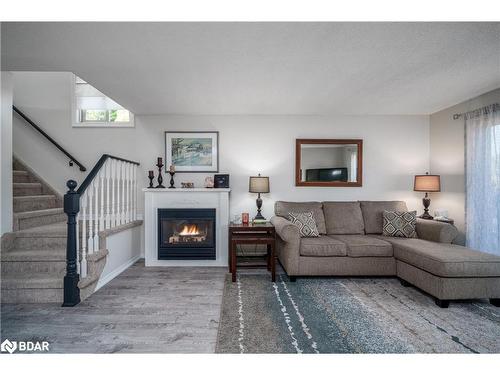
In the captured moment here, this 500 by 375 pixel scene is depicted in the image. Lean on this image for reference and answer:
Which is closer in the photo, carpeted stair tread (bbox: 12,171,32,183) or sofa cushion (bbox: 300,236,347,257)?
sofa cushion (bbox: 300,236,347,257)

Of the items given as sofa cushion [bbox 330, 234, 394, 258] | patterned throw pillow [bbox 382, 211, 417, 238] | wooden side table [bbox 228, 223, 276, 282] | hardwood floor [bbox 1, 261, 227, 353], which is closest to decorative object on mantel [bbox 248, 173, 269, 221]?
wooden side table [bbox 228, 223, 276, 282]

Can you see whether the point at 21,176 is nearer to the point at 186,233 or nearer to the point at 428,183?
the point at 186,233

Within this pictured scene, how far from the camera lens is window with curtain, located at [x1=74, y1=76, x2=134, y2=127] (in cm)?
437

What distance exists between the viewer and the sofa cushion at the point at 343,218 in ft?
13.1

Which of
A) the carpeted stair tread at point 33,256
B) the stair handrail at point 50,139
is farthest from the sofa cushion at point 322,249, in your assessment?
the stair handrail at point 50,139

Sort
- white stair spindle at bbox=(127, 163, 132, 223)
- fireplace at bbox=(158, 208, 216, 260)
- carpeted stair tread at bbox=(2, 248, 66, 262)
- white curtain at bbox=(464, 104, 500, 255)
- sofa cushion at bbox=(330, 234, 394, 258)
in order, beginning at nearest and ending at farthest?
1. carpeted stair tread at bbox=(2, 248, 66, 262)
2. white curtain at bbox=(464, 104, 500, 255)
3. sofa cushion at bbox=(330, 234, 394, 258)
4. fireplace at bbox=(158, 208, 216, 260)
5. white stair spindle at bbox=(127, 163, 132, 223)

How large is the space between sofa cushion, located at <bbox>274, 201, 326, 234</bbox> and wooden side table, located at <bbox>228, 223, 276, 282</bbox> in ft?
1.73

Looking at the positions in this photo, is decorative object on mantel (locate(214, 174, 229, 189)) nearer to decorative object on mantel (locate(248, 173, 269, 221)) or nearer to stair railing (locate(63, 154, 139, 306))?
decorative object on mantel (locate(248, 173, 269, 221))

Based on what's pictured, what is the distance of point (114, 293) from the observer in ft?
9.41

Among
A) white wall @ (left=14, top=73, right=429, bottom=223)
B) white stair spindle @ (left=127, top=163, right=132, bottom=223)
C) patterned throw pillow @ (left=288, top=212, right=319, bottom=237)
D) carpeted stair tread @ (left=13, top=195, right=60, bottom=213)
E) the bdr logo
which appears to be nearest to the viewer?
the bdr logo

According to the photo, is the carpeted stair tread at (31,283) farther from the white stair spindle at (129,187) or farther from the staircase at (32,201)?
the white stair spindle at (129,187)

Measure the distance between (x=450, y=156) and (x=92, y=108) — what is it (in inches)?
227

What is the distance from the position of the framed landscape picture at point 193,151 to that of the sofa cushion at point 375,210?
2497 millimetres

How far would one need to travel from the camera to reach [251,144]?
4422mm
